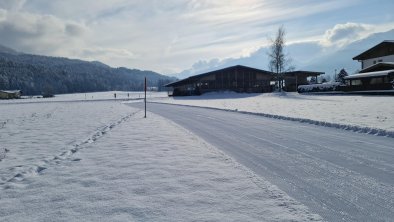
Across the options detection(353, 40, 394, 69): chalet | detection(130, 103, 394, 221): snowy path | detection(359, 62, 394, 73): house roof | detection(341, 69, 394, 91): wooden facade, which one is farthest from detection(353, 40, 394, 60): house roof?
detection(130, 103, 394, 221): snowy path

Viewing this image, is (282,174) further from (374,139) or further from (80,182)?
(374,139)

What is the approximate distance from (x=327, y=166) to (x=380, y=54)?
195 ft

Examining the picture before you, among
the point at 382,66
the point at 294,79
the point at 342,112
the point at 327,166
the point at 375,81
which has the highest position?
the point at 382,66

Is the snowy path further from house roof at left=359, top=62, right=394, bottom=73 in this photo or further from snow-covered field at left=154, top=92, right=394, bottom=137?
house roof at left=359, top=62, right=394, bottom=73

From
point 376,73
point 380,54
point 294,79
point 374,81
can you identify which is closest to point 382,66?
point 374,81

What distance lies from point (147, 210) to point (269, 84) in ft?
226

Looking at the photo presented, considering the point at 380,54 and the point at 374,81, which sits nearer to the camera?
the point at 374,81

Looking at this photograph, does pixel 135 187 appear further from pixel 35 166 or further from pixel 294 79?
pixel 294 79

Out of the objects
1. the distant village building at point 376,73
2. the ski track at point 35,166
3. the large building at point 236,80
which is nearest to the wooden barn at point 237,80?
the large building at point 236,80

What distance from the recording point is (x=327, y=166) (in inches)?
304

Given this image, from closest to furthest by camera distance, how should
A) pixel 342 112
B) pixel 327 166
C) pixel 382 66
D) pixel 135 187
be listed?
pixel 135 187, pixel 327 166, pixel 342 112, pixel 382 66

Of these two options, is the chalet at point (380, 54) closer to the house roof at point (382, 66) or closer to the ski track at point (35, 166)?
the house roof at point (382, 66)

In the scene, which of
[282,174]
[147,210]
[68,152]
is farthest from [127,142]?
[147,210]

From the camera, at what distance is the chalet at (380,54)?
56737 millimetres
